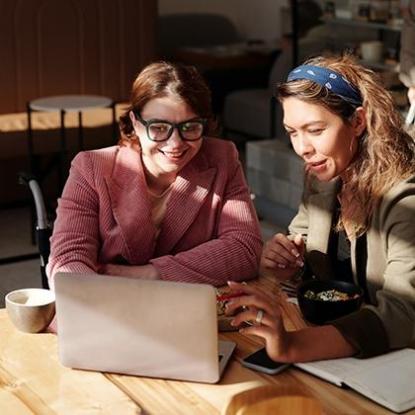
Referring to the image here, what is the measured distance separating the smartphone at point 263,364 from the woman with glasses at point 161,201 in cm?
49

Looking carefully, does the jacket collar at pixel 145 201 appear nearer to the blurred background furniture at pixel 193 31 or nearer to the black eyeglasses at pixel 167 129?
the black eyeglasses at pixel 167 129

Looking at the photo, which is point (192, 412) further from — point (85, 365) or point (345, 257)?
point (345, 257)

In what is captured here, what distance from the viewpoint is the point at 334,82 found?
2199mm

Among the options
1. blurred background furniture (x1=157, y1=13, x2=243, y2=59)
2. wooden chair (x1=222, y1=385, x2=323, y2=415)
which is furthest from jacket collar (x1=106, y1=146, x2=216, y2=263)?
blurred background furniture (x1=157, y1=13, x2=243, y2=59)

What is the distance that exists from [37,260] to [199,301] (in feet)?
11.2

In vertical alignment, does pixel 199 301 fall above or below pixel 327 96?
below

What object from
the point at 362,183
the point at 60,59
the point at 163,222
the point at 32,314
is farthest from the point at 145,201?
the point at 60,59

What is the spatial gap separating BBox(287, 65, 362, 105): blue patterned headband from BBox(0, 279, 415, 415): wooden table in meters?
0.60

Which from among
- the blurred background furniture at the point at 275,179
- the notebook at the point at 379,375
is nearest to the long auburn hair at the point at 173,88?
the notebook at the point at 379,375

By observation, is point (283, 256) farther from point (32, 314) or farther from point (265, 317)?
point (32, 314)

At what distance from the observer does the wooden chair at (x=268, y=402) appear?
1.42 metres

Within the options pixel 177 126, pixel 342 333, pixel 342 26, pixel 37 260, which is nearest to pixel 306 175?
pixel 177 126

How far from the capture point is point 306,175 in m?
2.54

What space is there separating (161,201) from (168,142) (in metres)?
0.22
